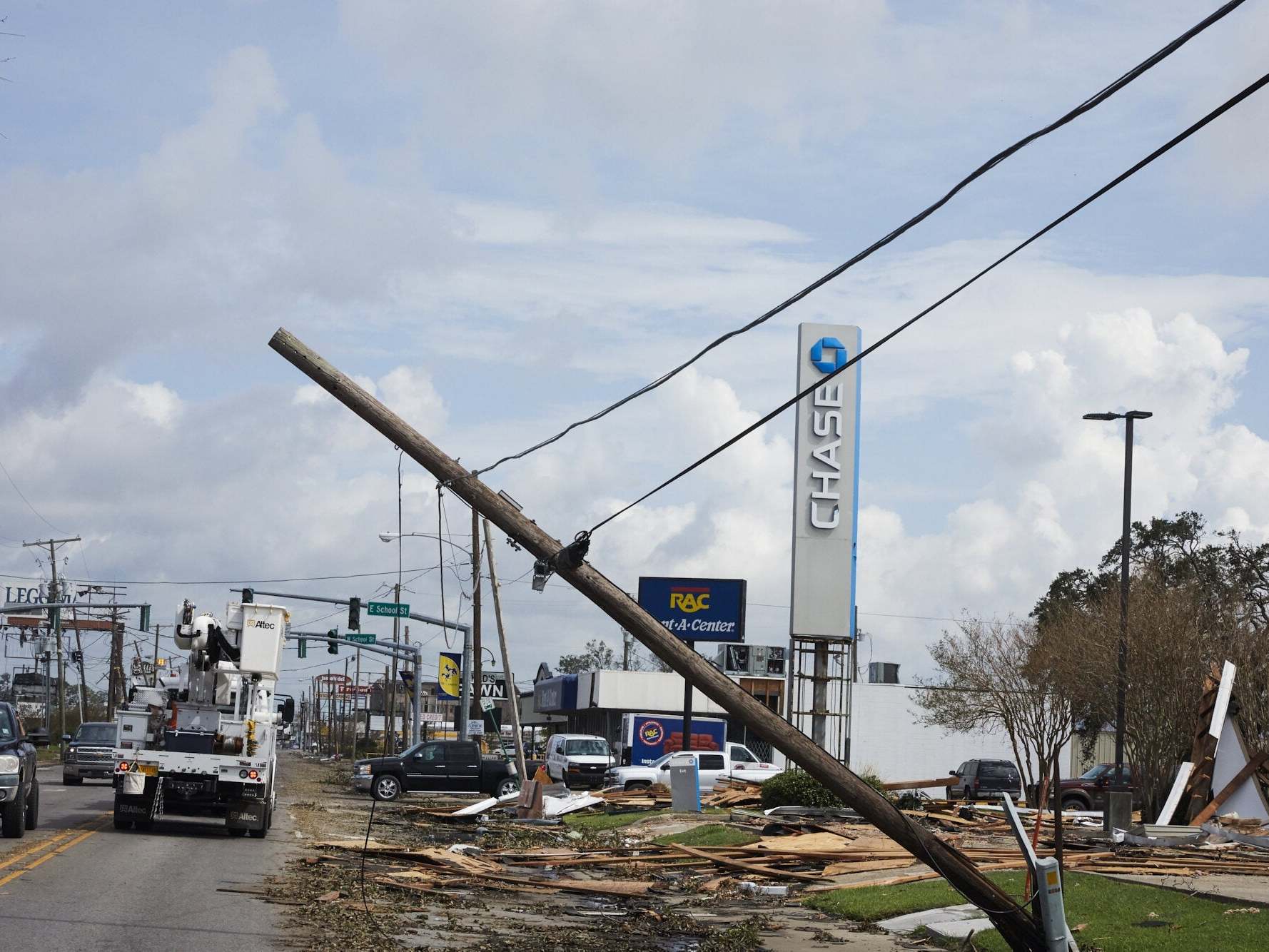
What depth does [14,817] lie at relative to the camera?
63.4 feet

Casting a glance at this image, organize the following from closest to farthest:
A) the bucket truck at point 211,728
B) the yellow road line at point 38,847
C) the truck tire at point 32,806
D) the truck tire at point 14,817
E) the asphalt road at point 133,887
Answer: the asphalt road at point 133,887, the yellow road line at point 38,847, the truck tire at point 14,817, the truck tire at point 32,806, the bucket truck at point 211,728

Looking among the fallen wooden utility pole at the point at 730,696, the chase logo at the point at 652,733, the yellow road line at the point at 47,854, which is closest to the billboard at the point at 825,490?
the chase logo at the point at 652,733

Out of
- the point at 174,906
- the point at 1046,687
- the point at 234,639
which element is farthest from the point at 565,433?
the point at 1046,687

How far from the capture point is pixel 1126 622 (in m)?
32.3

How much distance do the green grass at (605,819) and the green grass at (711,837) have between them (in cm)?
328

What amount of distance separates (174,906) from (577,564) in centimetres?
522

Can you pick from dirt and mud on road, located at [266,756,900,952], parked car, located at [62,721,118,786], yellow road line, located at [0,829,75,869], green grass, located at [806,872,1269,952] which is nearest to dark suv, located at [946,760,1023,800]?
dirt and mud on road, located at [266,756,900,952]

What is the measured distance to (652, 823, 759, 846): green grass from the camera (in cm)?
2318

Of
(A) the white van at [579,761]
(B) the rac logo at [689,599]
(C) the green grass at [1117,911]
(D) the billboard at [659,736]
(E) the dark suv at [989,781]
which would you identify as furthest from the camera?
(D) the billboard at [659,736]

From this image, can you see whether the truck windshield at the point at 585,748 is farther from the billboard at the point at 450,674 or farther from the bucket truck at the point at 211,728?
the bucket truck at the point at 211,728

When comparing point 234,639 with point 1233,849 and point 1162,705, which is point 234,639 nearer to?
point 1233,849

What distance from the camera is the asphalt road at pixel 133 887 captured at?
11.7m

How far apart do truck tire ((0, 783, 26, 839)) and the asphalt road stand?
0.13m

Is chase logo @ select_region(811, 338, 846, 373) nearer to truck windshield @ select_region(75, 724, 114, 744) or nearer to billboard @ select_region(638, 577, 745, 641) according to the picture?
billboard @ select_region(638, 577, 745, 641)
